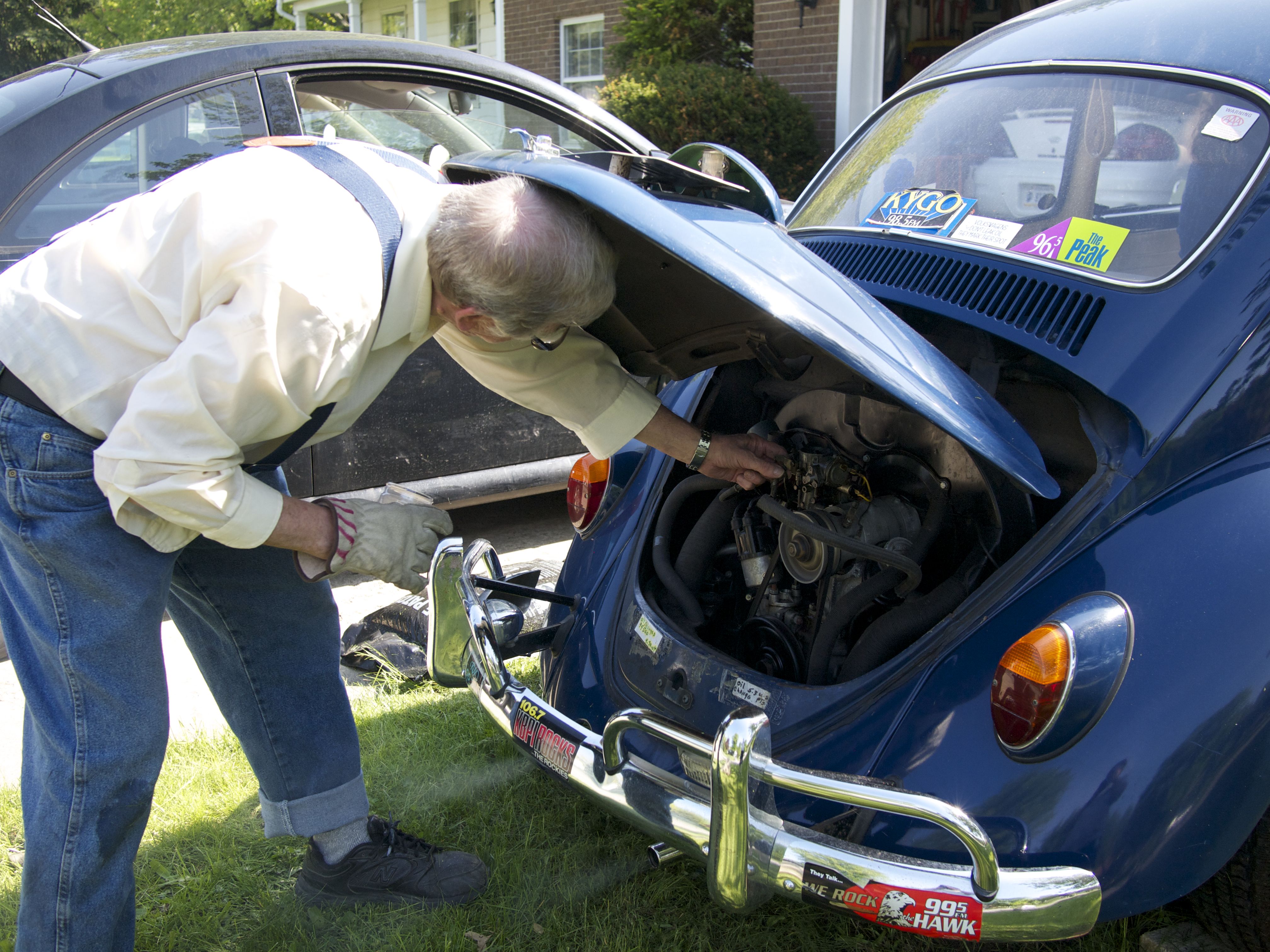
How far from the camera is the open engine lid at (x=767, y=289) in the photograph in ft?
5.75

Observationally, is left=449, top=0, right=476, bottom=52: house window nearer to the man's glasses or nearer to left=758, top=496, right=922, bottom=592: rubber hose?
the man's glasses

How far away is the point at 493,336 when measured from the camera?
6.65 ft

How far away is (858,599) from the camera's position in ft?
7.32

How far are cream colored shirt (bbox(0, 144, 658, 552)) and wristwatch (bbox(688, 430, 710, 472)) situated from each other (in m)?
0.76

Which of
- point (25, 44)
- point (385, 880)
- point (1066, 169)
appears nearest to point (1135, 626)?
point (1066, 169)

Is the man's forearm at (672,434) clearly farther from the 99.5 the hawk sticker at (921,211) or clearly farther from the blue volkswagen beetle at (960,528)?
the 99.5 the hawk sticker at (921,211)

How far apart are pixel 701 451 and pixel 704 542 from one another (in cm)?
26

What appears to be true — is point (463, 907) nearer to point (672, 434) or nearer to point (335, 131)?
point (672, 434)

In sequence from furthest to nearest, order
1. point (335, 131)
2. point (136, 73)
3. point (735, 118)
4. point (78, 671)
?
point (735, 118)
point (335, 131)
point (136, 73)
point (78, 671)

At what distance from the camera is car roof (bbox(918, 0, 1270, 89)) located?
2305 millimetres

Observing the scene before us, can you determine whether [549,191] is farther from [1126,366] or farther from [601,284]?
[1126,366]

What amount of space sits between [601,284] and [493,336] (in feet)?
0.80

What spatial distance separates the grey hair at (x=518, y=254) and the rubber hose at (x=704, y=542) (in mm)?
833

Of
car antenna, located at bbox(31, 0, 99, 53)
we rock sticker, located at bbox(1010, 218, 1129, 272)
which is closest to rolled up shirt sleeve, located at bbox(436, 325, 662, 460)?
we rock sticker, located at bbox(1010, 218, 1129, 272)
